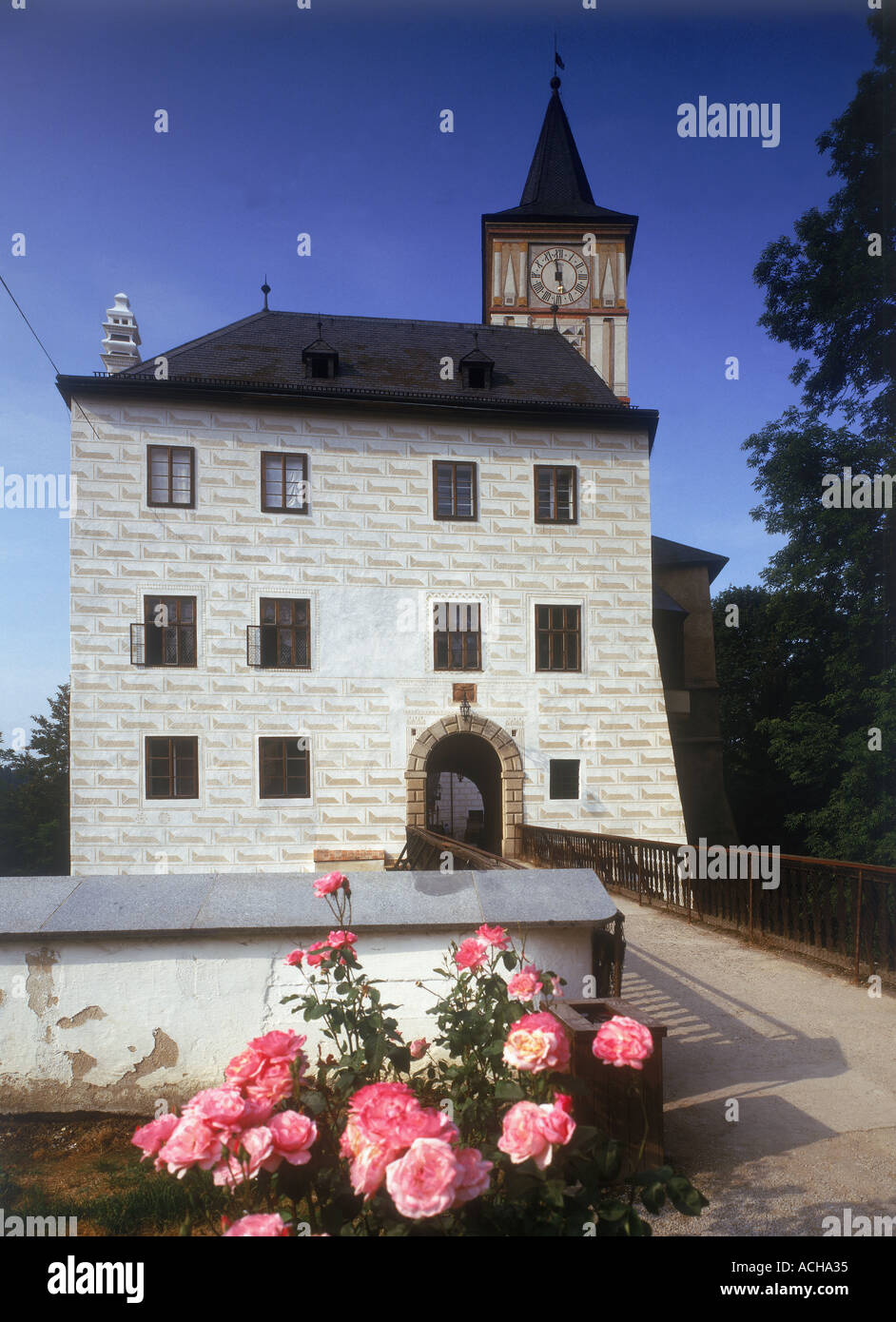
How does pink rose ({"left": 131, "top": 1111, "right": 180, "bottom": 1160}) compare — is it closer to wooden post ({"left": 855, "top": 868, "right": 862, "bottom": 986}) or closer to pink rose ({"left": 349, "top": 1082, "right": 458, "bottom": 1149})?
pink rose ({"left": 349, "top": 1082, "right": 458, "bottom": 1149})

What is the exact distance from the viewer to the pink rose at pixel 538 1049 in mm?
2012

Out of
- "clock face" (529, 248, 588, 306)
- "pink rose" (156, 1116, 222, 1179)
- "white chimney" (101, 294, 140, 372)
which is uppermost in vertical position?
"clock face" (529, 248, 588, 306)

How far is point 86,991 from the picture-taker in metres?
3.96

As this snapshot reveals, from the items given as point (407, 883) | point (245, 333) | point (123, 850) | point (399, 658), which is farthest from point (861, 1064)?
point (245, 333)

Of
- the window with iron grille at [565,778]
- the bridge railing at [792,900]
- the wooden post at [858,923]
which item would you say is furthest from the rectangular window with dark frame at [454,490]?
the wooden post at [858,923]

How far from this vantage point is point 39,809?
40.9 m

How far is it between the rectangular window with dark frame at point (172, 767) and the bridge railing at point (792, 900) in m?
9.37

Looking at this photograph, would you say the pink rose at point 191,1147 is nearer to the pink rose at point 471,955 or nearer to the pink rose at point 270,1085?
the pink rose at point 270,1085

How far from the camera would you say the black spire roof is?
3073cm

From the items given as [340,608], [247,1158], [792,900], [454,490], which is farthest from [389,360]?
[247,1158]

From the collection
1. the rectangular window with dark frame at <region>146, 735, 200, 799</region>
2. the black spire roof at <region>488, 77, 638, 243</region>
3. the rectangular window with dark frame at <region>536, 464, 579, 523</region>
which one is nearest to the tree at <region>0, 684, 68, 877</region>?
the rectangular window with dark frame at <region>146, 735, 200, 799</region>

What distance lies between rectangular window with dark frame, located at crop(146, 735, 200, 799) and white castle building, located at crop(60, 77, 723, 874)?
46 mm
